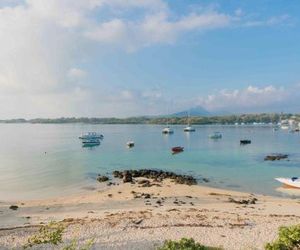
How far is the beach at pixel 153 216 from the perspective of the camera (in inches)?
693

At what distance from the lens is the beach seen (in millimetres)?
17594

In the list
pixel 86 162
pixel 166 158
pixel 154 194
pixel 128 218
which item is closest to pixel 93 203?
pixel 154 194

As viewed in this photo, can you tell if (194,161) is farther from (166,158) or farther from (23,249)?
(23,249)

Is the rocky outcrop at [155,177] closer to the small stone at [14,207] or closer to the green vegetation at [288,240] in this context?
the small stone at [14,207]

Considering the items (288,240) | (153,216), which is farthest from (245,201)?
(288,240)

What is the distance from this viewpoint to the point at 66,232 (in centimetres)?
1903

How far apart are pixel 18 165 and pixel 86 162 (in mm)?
10454

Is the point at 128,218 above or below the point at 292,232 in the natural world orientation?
below

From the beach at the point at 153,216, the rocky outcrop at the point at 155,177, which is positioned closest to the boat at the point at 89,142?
the rocky outcrop at the point at 155,177

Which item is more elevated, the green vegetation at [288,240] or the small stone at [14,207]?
the green vegetation at [288,240]

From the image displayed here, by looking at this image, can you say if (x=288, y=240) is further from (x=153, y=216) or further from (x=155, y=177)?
(x=155, y=177)

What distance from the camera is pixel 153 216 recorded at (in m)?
23.4

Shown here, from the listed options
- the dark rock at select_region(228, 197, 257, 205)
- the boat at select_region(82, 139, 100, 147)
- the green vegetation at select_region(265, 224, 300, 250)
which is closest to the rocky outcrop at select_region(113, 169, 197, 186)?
the dark rock at select_region(228, 197, 257, 205)

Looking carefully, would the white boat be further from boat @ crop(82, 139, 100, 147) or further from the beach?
the beach
